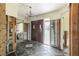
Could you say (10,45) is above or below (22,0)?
below

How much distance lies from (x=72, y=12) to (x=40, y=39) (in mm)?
713

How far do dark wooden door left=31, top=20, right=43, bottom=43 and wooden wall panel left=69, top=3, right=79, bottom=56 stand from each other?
1.67 feet

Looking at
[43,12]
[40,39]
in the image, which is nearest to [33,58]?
[40,39]

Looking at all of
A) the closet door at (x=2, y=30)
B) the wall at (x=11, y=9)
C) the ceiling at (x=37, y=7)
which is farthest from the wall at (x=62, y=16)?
the closet door at (x=2, y=30)

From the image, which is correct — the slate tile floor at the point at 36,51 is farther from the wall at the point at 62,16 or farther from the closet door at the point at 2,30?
the wall at the point at 62,16

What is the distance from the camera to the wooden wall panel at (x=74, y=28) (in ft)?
5.83

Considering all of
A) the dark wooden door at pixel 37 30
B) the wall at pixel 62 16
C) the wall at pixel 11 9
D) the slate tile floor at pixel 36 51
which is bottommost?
the slate tile floor at pixel 36 51

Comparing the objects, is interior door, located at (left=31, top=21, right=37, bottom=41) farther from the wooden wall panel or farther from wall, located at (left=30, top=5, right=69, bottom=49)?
the wooden wall panel

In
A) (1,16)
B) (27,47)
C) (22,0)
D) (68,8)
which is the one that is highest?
(22,0)

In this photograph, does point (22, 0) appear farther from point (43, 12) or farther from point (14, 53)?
point (14, 53)

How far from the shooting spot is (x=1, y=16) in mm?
1758

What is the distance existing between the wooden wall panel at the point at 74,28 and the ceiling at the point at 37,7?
0.56ft

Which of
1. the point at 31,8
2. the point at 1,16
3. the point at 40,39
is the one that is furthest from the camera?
the point at 40,39

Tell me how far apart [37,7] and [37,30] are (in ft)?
1.32
